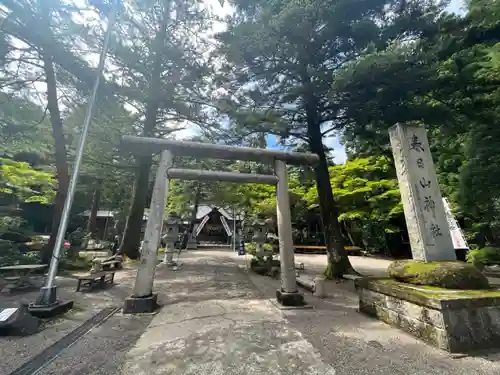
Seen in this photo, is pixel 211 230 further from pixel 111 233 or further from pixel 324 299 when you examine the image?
pixel 324 299

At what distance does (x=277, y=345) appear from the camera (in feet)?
11.0

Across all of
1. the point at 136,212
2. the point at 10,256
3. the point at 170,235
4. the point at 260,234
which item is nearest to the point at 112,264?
the point at 170,235

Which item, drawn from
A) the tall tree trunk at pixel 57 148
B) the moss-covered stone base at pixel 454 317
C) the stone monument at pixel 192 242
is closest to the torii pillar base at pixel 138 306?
the moss-covered stone base at pixel 454 317

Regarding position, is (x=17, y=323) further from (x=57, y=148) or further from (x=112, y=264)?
(x=57, y=148)

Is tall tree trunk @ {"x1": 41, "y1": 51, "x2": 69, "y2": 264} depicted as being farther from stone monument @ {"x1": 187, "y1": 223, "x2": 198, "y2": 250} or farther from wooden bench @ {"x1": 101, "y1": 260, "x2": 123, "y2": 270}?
stone monument @ {"x1": 187, "y1": 223, "x2": 198, "y2": 250}

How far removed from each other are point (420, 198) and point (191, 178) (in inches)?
181

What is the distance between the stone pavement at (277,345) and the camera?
2781 mm

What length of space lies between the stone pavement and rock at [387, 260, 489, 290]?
91cm

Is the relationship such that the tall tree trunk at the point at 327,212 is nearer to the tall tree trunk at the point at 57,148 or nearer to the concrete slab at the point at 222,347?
the concrete slab at the point at 222,347

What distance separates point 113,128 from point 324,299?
9.67m

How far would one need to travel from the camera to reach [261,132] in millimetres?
8711

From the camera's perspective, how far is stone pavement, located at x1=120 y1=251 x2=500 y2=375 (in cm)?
278

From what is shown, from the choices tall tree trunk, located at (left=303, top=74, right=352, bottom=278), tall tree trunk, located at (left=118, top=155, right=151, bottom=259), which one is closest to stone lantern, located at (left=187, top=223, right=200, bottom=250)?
tall tree trunk, located at (left=118, top=155, right=151, bottom=259)

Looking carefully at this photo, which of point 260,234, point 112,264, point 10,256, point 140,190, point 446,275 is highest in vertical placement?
point 140,190
